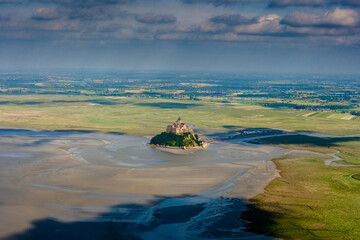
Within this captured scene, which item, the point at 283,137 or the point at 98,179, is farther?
the point at 283,137

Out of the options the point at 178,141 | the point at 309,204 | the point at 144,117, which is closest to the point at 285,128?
the point at 144,117

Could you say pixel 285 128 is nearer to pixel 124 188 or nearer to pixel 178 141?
pixel 178 141

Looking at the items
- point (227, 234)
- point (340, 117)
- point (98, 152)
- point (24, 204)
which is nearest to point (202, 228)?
point (227, 234)

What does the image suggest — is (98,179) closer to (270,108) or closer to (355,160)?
(355,160)

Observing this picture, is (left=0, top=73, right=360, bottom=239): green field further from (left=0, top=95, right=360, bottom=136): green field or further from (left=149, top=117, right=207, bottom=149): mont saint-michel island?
(left=149, top=117, right=207, bottom=149): mont saint-michel island

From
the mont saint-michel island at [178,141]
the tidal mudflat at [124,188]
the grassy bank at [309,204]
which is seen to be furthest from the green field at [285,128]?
the mont saint-michel island at [178,141]
